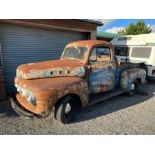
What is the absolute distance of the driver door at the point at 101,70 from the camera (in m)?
4.61

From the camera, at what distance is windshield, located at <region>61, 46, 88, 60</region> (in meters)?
4.68

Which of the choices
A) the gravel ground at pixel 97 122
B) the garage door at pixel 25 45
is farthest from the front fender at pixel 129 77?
the garage door at pixel 25 45

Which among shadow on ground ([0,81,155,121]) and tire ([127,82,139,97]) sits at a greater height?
tire ([127,82,139,97])

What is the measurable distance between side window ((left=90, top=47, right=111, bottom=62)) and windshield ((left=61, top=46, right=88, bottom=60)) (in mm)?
264

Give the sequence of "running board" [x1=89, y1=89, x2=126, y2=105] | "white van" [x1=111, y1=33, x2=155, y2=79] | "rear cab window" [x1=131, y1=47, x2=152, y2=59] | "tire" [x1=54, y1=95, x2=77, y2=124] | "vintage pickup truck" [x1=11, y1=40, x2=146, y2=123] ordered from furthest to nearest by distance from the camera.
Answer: "rear cab window" [x1=131, y1=47, x2=152, y2=59] < "white van" [x1=111, y1=33, x2=155, y2=79] < "running board" [x1=89, y1=89, x2=126, y2=105] < "tire" [x1=54, y1=95, x2=77, y2=124] < "vintage pickup truck" [x1=11, y1=40, x2=146, y2=123]

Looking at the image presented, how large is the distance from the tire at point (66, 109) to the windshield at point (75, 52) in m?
1.37

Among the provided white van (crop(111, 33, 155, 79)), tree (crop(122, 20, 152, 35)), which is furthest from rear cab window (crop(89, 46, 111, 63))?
tree (crop(122, 20, 152, 35))

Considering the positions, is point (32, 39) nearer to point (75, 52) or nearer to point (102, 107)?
point (75, 52)

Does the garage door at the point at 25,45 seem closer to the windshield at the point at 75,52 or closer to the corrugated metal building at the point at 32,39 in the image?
the corrugated metal building at the point at 32,39

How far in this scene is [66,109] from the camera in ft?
13.1

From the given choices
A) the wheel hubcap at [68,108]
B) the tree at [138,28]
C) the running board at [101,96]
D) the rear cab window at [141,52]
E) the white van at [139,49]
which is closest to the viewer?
the wheel hubcap at [68,108]

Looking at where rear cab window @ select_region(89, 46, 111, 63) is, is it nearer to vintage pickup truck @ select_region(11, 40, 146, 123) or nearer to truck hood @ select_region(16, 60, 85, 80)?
vintage pickup truck @ select_region(11, 40, 146, 123)

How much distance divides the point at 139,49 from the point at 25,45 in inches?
230
